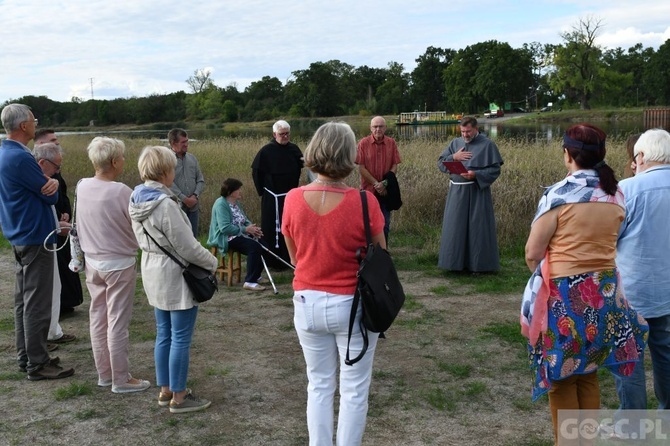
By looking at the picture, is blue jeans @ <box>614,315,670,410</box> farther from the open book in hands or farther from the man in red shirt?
the man in red shirt

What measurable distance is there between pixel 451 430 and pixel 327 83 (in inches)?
3691

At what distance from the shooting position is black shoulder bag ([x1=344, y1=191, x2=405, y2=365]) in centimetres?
292

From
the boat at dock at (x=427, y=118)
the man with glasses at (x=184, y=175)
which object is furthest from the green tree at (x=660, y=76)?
the man with glasses at (x=184, y=175)

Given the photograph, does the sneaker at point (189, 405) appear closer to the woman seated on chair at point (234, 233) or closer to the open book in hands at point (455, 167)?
the woman seated on chair at point (234, 233)

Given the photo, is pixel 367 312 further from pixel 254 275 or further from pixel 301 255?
pixel 254 275

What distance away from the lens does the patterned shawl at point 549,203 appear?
3012 mm

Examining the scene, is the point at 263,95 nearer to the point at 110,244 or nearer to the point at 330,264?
the point at 110,244

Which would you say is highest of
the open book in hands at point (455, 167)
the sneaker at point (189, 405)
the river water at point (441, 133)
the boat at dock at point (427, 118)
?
the boat at dock at point (427, 118)

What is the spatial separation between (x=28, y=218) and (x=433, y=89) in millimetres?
99273

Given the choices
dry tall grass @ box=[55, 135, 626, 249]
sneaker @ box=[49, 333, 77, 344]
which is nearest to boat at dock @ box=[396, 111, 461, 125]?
dry tall grass @ box=[55, 135, 626, 249]

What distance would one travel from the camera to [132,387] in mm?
4527

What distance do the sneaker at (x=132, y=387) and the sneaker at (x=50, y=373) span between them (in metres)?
0.54

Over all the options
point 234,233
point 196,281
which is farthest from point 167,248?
point 234,233

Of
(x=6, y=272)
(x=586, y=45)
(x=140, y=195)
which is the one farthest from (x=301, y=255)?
(x=586, y=45)
